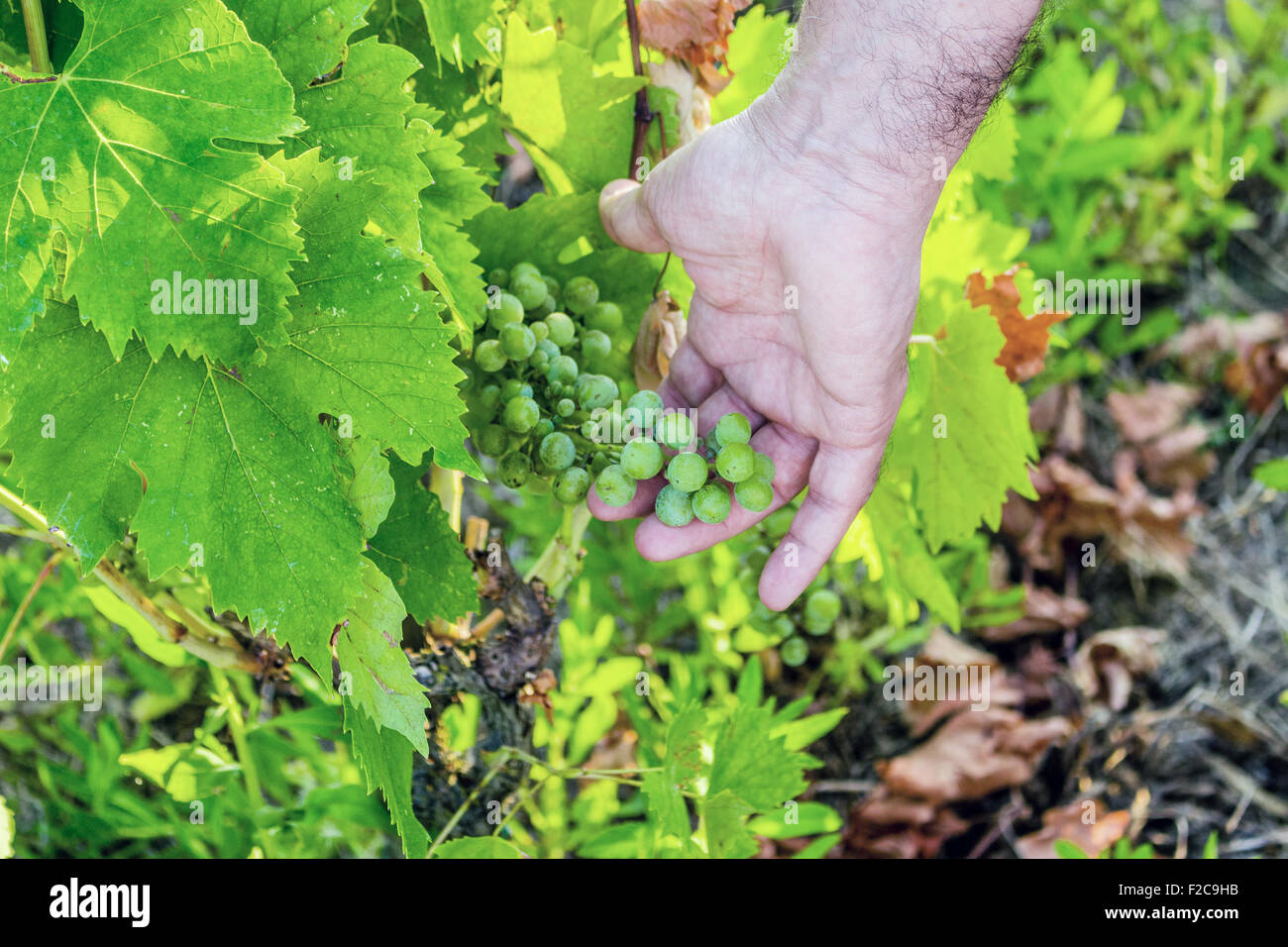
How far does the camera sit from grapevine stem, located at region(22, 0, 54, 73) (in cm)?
78

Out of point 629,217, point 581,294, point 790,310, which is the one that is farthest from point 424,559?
point 790,310

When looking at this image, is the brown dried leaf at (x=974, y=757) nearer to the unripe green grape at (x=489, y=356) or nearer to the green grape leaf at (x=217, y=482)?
the unripe green grape at (x=489, y=356)

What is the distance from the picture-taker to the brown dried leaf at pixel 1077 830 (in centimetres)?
189

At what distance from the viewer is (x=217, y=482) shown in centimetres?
82

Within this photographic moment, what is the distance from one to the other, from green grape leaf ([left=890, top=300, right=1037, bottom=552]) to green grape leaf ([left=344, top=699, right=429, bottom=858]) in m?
0.74

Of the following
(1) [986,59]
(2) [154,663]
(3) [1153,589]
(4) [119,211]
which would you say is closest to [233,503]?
(4) [119,211]

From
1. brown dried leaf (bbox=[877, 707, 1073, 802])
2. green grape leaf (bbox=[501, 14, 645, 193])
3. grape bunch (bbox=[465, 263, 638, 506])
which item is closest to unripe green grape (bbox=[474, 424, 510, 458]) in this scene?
grape bunch (bbox=[465, 263, 638, 506])

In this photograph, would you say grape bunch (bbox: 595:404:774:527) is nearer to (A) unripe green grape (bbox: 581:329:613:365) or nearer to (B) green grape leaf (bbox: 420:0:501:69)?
(A) unripe green grape (bbox: 581:329:613:365)

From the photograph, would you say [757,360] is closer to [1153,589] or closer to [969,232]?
[969,232]

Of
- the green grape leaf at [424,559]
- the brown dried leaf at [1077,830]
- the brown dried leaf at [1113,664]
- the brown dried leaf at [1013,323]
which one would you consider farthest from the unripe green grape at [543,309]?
the brown dried leaf at [1113,664]

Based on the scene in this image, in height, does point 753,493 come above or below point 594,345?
below

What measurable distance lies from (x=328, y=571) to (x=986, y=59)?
981 mm

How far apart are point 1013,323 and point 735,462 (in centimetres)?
52

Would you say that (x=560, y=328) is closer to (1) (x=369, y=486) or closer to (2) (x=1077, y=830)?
(1) (x=369, y=486)
